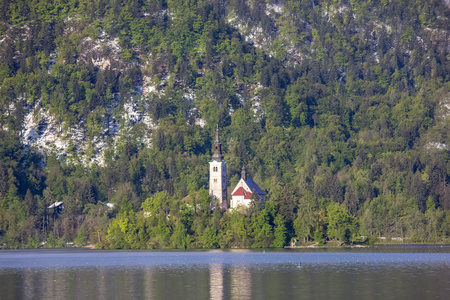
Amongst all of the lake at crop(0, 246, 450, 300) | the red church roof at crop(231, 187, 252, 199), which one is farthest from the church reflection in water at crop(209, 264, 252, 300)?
the red church roof at crop(231, 187, 252, 199)

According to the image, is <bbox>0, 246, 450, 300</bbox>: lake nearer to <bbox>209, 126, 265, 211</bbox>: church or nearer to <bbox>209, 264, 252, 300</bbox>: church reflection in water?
<bbox>209, 264, 252, 300</bbox>: church reflection in water

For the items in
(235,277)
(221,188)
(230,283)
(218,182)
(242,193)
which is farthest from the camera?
(218,182)

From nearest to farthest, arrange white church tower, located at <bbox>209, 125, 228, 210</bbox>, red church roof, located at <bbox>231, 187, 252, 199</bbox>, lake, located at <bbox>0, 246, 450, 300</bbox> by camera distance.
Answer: lake, located at <bbox>0, 246, 450, 300</bbox>, red church roof, located at <bbox>231, 187, 252, 199</bbox>, white church tower, located at <bbox>209, 125, 228, 210</bbox>

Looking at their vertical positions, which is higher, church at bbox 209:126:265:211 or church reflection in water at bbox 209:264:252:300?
church at bbox 209:126:265:211

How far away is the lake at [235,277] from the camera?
247 ft

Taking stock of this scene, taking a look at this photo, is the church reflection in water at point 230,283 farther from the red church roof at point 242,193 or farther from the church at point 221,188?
the church at point 221,188

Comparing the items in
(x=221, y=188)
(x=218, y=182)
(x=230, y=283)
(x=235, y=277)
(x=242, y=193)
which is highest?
(x=218, y=182)

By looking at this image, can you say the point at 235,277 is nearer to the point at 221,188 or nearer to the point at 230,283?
the point at 230,283

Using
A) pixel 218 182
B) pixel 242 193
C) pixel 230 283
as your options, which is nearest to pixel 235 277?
pixel 230 283

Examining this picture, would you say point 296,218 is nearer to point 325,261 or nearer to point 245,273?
point 325,261

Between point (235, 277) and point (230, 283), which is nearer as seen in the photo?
point (230, 283)

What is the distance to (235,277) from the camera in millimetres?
89938

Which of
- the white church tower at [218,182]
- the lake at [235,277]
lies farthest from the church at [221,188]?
the lake at [235,277]

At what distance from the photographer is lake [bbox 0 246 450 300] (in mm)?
75312
